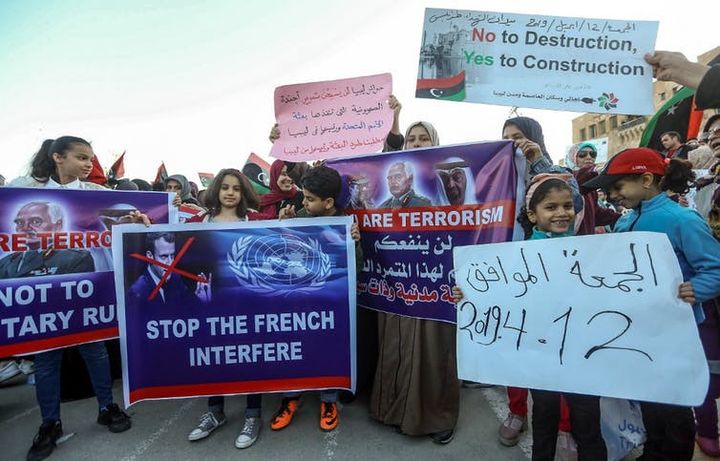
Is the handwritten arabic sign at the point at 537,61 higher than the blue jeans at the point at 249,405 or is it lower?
higher

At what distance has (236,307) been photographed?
254cm

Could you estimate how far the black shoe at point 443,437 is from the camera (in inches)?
94.6

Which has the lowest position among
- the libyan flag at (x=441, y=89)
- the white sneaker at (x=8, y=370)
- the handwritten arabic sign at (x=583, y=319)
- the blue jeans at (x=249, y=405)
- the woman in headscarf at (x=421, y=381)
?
the white sneaker at (x=8, y=370)

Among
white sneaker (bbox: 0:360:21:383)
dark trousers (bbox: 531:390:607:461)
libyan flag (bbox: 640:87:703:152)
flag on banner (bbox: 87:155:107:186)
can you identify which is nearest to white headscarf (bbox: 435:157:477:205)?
dark trousers (bbox: 531:390:607:461)

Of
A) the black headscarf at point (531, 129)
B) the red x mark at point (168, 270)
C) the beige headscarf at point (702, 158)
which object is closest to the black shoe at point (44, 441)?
the red x mark at point (168, 270)

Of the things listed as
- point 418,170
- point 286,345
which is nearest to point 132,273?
point 286,345

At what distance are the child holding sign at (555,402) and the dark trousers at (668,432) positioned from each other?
10.0 inches

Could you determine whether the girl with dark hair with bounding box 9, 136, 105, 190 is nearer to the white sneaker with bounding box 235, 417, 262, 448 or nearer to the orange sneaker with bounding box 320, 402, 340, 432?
the white sneaker with bounding box 235, 417, 262, 448

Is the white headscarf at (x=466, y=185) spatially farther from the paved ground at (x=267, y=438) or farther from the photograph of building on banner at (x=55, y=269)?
the photograph of building on banner at (x=55, y=269)

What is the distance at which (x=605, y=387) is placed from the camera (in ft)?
4.95

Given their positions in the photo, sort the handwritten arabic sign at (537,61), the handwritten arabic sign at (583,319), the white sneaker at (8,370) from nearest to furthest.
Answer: the handwritten arabic sign at (583,319)
the handwritten arabic sign at (537,61)
the white sneaker at (8,370)

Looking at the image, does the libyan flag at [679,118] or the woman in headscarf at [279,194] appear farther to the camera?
the libyan flag at [679,118]

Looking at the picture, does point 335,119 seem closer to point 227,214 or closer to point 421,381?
point 227,214

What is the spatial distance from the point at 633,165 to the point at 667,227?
33 cm
